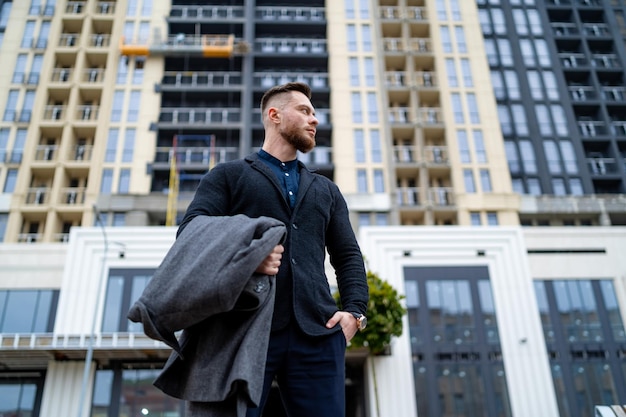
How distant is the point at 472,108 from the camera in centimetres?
3662

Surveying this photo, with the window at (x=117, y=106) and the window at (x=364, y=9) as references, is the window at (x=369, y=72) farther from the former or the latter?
the window at (x=117, y=106)

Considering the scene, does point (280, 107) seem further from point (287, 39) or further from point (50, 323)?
point (287, 39)

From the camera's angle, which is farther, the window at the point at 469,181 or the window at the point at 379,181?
the window at the point at 379,181

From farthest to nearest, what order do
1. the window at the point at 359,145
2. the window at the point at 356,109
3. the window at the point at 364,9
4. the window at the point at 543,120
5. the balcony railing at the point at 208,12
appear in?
1. the balcony railing at the point at 208,12
2. the window at the point at 364,9
3. the window at the point at 543,120
4. the window at the point at 356,109
5. the window at the point at 359,145

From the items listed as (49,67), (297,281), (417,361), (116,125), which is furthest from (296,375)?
(49,67)

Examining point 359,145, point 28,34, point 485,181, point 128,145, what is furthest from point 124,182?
point 485,181

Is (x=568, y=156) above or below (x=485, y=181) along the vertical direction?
above

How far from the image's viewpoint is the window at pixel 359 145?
1390 inches

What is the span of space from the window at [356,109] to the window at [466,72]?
766 cm

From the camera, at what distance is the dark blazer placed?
2.56 metres

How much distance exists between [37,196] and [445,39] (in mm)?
30519

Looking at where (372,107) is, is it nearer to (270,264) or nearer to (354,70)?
(354,70)

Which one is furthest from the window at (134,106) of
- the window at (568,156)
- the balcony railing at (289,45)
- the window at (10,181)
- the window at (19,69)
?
the window at (568,156)

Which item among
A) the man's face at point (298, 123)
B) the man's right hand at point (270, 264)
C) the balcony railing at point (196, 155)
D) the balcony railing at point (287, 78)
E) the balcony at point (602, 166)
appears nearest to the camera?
the man's right hand at point (270, 264)
